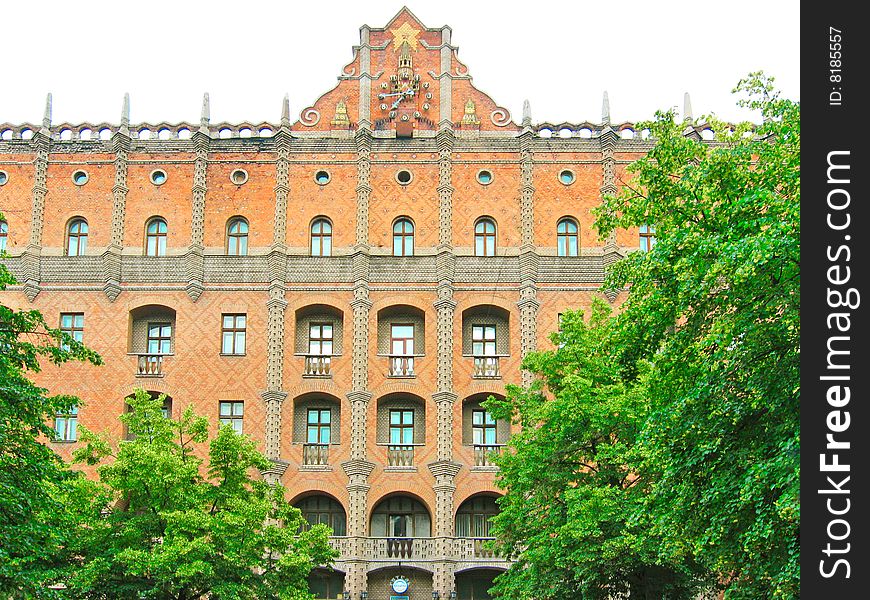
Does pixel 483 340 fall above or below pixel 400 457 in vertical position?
above

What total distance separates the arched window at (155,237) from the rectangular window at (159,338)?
3254mm

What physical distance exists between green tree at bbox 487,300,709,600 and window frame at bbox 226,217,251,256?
19.3 meters

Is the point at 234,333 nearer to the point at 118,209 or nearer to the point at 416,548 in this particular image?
the point at 118,209

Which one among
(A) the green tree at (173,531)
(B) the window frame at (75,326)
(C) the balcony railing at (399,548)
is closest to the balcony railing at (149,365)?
(B) the window frame at (75,326)

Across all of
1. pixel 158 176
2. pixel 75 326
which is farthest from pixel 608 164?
pixel 75 326

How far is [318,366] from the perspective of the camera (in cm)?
4872

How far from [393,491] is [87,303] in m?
15.7

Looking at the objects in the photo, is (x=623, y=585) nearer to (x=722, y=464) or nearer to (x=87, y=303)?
(x=722, y=464)

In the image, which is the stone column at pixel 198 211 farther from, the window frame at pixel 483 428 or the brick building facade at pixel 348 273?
the window frame at pixel 483 428

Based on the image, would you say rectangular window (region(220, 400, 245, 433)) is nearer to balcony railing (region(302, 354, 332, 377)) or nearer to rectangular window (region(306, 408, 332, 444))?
rectangular window (region(306, 408, 332, 444))

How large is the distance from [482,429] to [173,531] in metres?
18.9

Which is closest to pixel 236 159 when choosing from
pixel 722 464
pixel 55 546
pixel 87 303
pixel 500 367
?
pixel 87 303

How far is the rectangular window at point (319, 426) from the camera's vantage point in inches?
1918

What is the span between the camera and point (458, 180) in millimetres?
51062
